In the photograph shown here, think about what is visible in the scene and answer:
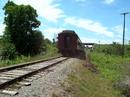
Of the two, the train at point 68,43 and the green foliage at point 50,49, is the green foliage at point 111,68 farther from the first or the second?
the green foliage at point 50,49

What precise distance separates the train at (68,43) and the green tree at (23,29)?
11392mm

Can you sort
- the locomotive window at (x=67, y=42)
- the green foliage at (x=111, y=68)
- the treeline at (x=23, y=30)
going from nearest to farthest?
the green foliage at (x=111, y=68) → the locomotive window at (x=67, y=42) → the treeline at (x=23, y=30)

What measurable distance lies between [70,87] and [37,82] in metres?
1.24

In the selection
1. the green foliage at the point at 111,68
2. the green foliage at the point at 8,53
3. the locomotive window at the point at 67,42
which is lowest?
the green foliage at the point at 111,68

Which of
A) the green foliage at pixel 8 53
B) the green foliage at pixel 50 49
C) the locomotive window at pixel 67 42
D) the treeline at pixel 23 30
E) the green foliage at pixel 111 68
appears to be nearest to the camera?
the green foliage at pixel 111 68

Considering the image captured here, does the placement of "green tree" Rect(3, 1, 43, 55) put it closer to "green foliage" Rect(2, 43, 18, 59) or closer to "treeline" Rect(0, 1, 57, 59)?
"treeline" Rect(0, 1, 57, 59)

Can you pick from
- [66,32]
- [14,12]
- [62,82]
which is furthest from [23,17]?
[62,82]

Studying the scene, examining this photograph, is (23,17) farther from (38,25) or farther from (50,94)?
(50,94)

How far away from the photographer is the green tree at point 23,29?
49.1 metres

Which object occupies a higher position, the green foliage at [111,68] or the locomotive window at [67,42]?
the locomotive window at [67,42]

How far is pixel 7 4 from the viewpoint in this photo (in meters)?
53.7

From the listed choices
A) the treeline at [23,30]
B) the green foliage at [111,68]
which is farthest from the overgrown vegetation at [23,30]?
the green foliage at [111,68]

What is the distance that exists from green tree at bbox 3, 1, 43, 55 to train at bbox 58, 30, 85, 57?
11392 millimetres

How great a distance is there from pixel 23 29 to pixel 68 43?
1356 centimetres
